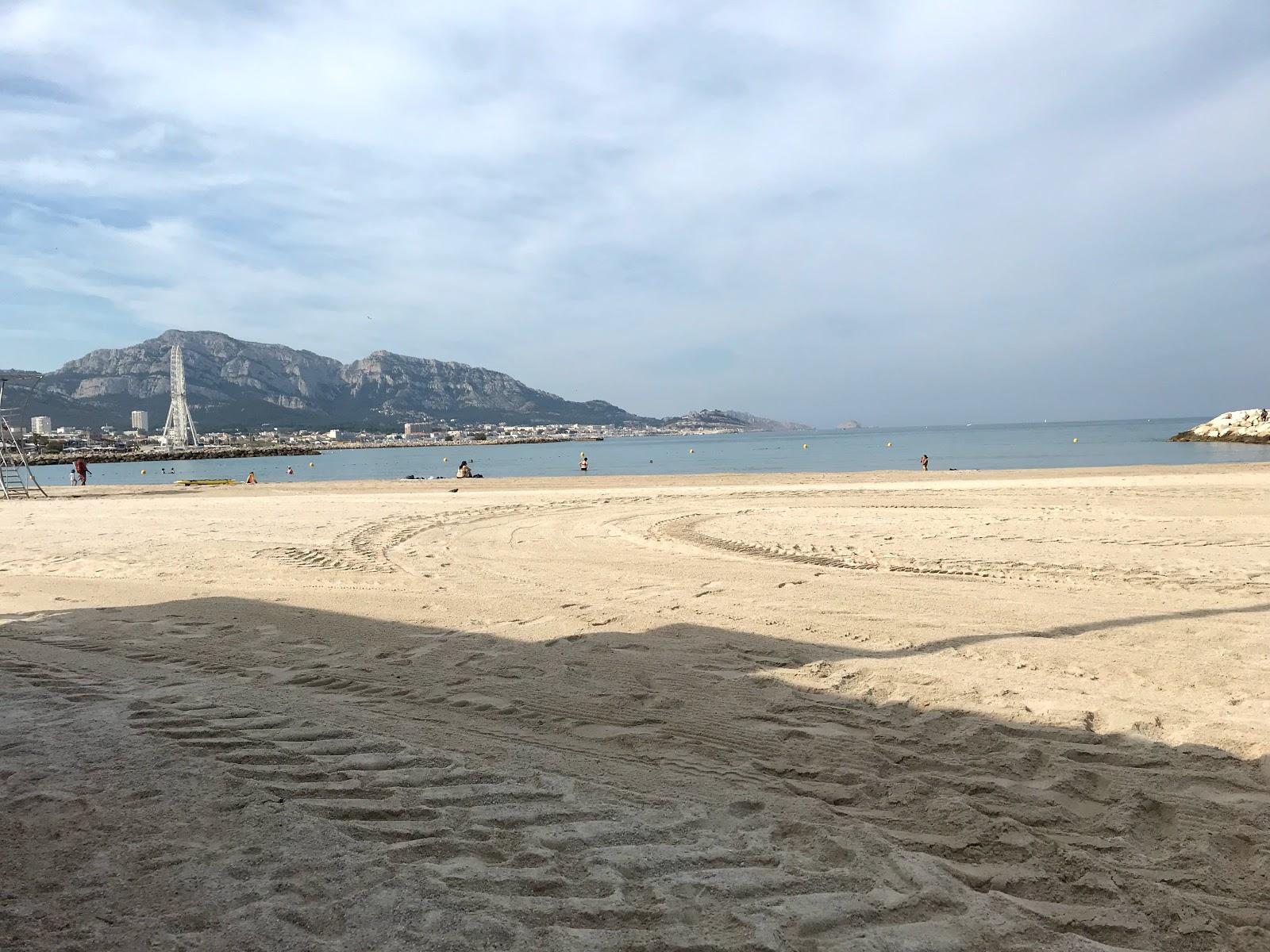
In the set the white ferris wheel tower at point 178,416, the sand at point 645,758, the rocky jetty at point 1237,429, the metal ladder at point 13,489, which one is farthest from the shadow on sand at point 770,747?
the white ferris wheel tower at point 178,416

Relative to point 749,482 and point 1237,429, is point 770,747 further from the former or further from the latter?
point 1237,429

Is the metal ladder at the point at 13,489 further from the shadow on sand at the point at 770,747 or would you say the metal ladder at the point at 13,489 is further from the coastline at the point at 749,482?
the shadow on sand at the point at 770,747

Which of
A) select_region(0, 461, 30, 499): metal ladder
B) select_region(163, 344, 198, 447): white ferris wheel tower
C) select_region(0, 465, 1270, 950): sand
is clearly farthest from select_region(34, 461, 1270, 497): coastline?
select_region(163, 344, 198, 447): white ferris wheel tower

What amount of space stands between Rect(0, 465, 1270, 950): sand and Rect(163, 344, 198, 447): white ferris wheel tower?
113249 millimetres

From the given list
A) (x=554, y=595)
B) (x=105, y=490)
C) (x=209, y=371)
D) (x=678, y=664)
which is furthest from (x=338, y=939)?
(x=209, y=371)

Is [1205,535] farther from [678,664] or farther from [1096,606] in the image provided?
[678,664]

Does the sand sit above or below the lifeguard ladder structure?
below

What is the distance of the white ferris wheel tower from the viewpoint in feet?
350

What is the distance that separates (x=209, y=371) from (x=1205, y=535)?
19086cm

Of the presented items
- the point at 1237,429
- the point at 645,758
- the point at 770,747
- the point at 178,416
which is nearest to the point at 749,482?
the point at 770,747

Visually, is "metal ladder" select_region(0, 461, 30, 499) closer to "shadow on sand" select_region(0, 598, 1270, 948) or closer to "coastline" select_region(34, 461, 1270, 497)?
"coastline" select_region(34, 461, 1270, 497)

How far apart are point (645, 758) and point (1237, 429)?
7235 cm

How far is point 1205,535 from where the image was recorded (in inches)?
399

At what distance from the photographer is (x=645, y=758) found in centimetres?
375
